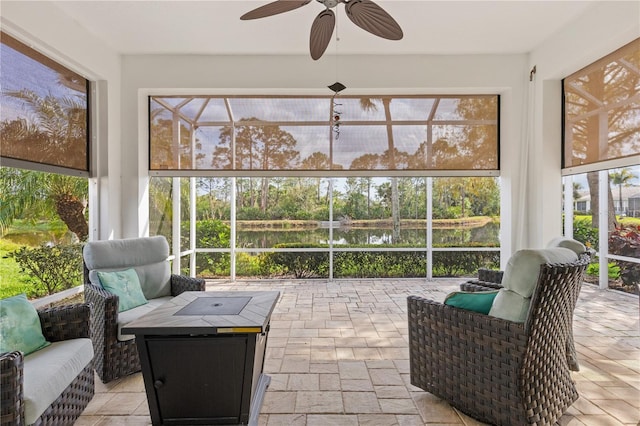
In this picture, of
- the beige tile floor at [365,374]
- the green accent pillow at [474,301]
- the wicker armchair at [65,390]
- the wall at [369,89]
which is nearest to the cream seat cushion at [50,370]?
the wicker armchair at [65,390]

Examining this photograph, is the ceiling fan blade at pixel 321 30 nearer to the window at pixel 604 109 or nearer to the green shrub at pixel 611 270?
the window at pixel 604 109

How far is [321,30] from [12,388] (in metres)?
2.90

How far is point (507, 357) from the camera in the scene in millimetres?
1847

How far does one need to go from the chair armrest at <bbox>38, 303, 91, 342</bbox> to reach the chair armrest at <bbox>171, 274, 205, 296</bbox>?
992 mm

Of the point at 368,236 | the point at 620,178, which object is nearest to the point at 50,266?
the point at 368,236

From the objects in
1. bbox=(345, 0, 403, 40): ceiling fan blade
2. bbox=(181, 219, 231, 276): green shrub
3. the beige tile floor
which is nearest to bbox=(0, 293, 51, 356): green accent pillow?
the beige tile floor

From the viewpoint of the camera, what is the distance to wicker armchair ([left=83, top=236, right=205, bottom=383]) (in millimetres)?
2477

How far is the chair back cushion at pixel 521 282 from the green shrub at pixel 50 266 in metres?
3.96

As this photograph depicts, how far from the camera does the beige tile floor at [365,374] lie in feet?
6.92

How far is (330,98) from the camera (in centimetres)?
475

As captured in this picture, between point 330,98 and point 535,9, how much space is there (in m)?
2.48

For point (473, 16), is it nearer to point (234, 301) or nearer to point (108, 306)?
point (234, 301)

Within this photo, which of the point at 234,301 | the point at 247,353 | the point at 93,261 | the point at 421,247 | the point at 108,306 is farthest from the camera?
the point at 421,247

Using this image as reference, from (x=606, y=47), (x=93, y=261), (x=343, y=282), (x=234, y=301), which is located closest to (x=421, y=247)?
(x=343, y=282)
